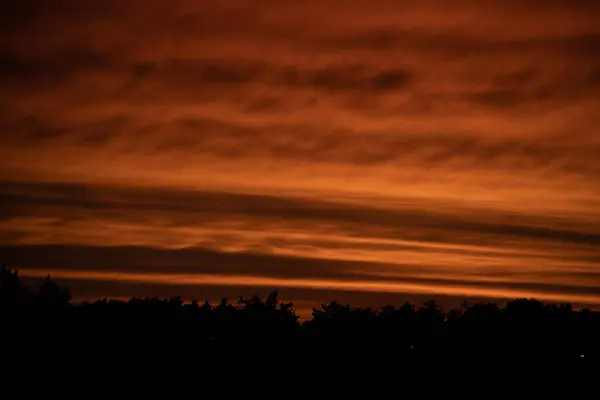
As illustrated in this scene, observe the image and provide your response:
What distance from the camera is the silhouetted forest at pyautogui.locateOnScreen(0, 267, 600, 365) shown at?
61.0 metres

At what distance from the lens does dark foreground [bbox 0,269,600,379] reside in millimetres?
60031

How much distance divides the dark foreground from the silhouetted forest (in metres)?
0.05

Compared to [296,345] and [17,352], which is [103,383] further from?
[296,345]

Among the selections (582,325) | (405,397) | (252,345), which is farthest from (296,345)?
(582,325)

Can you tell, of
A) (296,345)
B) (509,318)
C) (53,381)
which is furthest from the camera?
(509,318)

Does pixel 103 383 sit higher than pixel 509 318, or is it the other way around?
pixel 509 318

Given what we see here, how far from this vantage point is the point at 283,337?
65625 millimetres

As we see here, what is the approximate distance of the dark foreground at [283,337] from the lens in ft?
197

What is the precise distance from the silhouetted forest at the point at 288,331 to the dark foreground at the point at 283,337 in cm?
5

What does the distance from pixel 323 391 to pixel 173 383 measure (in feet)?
23.6

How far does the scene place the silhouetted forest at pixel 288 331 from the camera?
61000 mm

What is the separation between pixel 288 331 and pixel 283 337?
81.8 inches

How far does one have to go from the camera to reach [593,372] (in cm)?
6381

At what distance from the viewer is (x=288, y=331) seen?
6769cm
